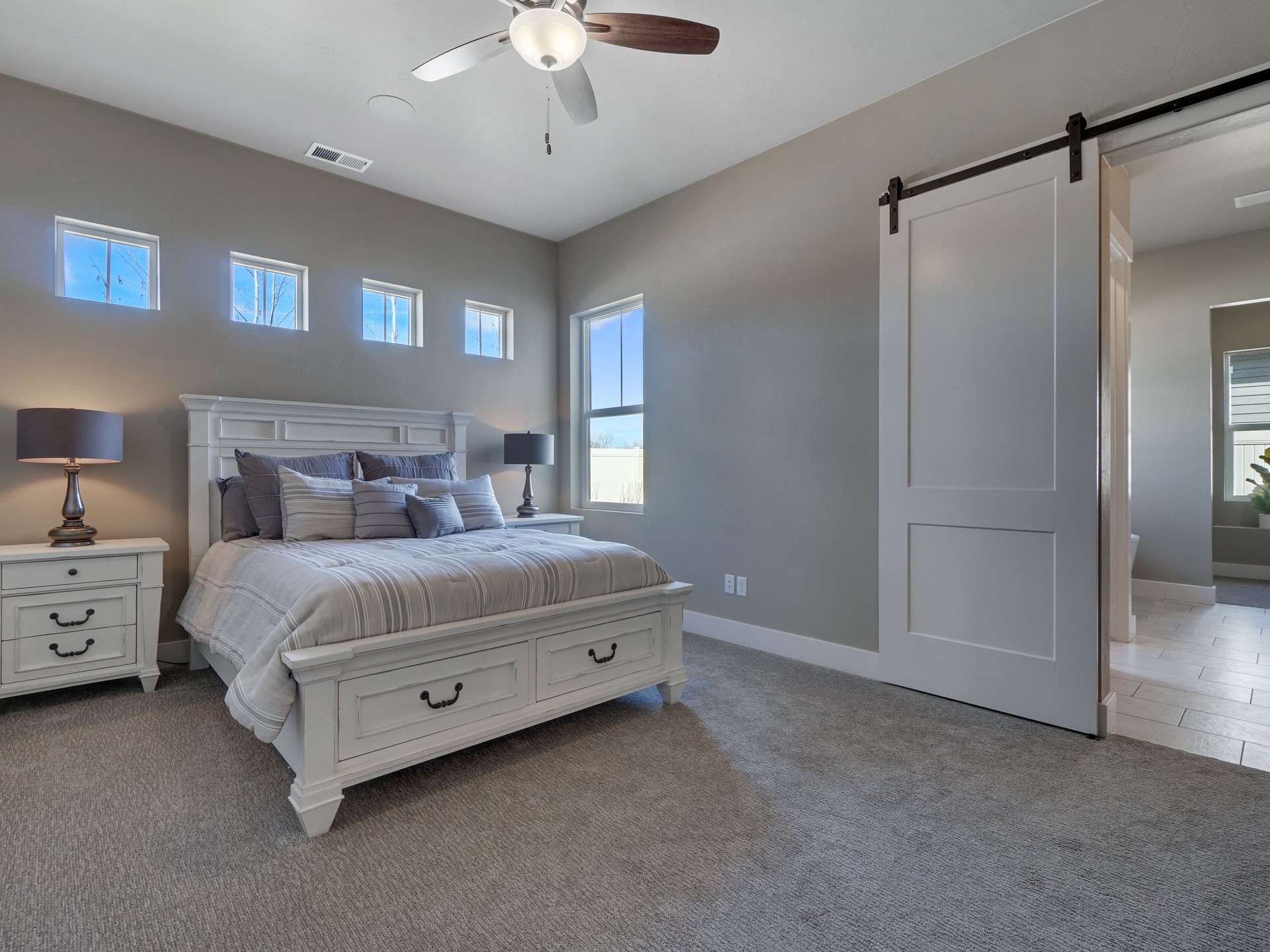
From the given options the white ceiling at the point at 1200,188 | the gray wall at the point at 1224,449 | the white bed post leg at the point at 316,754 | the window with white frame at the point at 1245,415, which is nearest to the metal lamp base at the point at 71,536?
the white bed post leg at the point at 316,754

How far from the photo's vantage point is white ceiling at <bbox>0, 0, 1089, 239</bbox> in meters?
2.43

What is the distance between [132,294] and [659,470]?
10.2ft

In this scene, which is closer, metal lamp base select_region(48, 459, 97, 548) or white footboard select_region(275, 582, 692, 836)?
white footboard select_region(275, 582, 692, 836)

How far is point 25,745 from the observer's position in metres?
2.28

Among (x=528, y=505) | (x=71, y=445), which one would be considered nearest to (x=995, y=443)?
(x=528, y=505)

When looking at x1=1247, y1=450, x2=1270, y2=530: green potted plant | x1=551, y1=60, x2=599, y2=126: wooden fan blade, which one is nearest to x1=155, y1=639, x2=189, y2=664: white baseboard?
x1=551, y1=60, x2=599, y2=126: wooden fan blade

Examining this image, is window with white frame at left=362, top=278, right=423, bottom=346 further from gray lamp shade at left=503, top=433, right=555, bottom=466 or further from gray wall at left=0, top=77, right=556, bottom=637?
gray lamp shade at left=503, top=433, right=555, bottom=466

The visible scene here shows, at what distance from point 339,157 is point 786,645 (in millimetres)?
3797

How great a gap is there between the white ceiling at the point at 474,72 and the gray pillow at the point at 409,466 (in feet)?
5.72

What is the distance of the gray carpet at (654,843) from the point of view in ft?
4.51

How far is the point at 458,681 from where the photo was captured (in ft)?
6.79

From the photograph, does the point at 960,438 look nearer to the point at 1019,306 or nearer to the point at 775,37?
the point at 1019,306

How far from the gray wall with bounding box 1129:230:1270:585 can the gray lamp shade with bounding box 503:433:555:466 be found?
4.40 meters

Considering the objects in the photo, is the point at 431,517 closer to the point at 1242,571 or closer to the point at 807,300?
the point at 807,300
